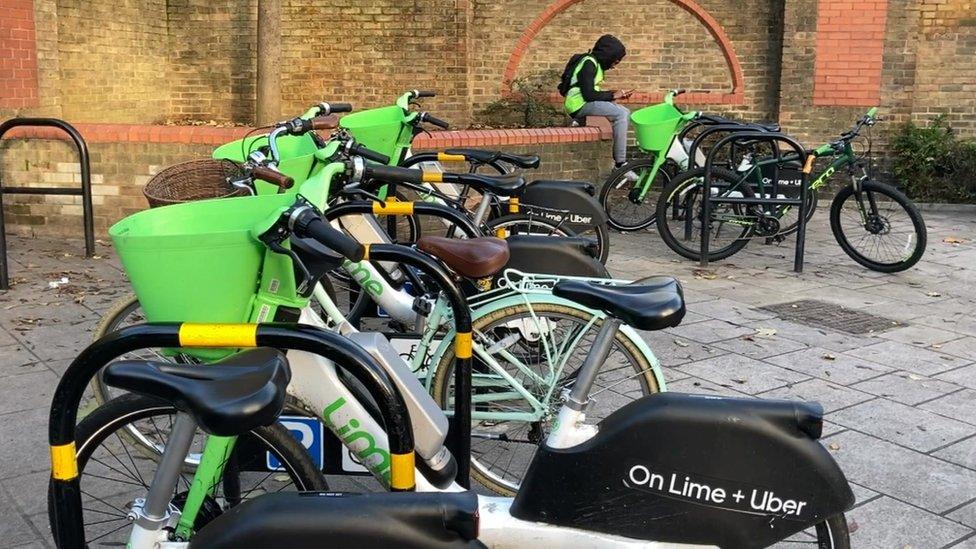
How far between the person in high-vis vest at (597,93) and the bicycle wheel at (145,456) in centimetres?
710

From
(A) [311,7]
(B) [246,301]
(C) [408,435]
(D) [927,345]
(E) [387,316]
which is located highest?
(A) [311,7]

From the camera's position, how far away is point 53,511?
223 cm

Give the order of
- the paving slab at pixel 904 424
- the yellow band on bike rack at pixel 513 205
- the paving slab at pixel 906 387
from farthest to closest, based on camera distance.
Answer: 1. the yellow band on bike rack at pixel 513 205
2. the paving slab at pixel 906 387
3. the paving slab at pixel 904 424

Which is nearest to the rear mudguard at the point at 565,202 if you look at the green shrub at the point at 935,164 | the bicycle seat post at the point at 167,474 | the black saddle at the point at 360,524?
the bicycle seat post at the point at 167,474

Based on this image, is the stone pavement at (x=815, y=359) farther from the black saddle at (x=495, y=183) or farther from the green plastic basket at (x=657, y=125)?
the black saddle at (x=495, y=183)

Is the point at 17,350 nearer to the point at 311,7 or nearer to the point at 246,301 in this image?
the point at 246,301

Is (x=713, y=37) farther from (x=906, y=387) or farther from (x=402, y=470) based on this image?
(x=402, y=470)

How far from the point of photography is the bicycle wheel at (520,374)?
11.1ft

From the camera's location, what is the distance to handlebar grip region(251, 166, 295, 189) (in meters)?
3.41

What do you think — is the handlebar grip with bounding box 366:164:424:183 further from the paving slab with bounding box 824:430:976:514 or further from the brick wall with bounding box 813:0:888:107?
the brick wall with bounding box 813:0:888:107

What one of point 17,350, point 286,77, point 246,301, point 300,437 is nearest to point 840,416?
point 300,437

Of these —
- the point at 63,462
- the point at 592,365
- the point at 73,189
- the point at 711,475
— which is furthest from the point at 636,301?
the point at 73,189

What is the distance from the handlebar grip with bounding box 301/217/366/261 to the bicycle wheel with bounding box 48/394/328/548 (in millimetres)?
532

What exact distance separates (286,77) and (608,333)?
35.2ft
